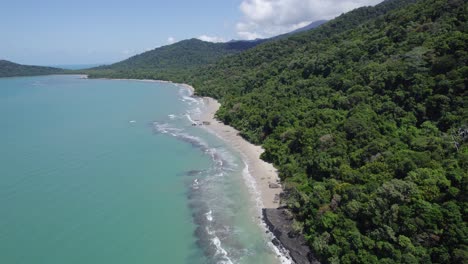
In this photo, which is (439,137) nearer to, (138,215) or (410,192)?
(410,192)

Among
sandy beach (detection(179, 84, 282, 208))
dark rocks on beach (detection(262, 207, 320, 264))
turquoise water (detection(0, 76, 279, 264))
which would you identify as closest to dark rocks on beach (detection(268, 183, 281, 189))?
sandy beach (detection(179, 84, 282, 208))

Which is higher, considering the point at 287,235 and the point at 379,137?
the point at 379,137

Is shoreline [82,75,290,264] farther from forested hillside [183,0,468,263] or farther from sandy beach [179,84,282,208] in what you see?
forested hillside [183,0,468,263]

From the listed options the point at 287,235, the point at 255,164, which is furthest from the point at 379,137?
the point at 287,235

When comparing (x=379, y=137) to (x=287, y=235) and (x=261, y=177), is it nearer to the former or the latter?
(x=261, y=177)

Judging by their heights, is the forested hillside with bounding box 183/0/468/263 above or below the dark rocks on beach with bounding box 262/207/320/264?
above

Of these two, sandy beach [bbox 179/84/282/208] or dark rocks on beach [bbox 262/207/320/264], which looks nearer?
dark rocks on beach [bbox 262/207/320/264]

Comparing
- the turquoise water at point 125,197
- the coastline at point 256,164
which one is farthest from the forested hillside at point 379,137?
the turquoise water at point 125,197
